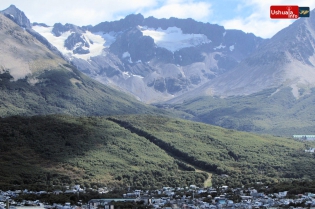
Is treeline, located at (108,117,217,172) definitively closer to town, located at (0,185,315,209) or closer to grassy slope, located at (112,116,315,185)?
grassy slope, located at (112,116,315,185)

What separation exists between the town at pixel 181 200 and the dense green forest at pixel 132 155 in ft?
46.0

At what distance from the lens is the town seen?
303 feet

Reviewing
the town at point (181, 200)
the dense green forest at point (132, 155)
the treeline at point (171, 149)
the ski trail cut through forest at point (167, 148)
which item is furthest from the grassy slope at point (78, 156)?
the town at point (181, 200)

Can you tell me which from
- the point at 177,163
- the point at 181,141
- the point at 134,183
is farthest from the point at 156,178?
the point at 181,141

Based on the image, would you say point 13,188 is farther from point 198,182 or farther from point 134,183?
point 198,182

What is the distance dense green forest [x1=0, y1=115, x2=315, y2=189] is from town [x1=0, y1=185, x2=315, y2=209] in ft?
46.0

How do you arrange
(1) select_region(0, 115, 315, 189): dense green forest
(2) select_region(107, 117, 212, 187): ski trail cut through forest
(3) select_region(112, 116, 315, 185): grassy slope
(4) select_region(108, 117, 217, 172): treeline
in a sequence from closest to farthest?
1. (1) select_region(0, 115, 315, 189): dense green forest
2. (3) select_region(112, 116, 315, 185): grassy slope
3. (2) select_region(107, 117, 212, 187): ski trail cut through forest
4. (4) select_region(108, 117, 217, 172): treeline

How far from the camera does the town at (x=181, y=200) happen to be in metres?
92.3

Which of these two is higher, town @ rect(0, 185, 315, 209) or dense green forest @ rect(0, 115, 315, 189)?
dense green forest @ rect(0, 115, 315, 189)

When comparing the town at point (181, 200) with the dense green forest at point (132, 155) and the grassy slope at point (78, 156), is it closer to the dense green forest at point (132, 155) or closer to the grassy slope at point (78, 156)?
the grassy slope at point (78, 156)

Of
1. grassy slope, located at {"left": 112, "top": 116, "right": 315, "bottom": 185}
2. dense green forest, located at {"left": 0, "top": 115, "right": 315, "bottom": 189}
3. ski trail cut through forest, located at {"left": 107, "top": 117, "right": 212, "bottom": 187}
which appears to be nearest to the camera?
dense green forest, located at {"left": 0, "top": 115, "right": 315, "bottom": 189}

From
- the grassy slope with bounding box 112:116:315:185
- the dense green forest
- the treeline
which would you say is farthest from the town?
the treeline

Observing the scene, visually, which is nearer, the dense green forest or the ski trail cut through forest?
the dense green forest

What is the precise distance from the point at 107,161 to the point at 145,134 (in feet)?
110
